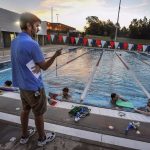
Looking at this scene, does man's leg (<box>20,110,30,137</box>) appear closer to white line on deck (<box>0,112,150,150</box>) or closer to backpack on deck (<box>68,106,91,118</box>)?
white line on deck (<box>0,112,150,150</box>)

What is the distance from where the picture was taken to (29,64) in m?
2.38

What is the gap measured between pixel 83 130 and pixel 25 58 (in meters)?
1.67

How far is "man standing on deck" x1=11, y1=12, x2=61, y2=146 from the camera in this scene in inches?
90.7

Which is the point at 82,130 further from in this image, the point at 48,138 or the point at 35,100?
the point at 35,100

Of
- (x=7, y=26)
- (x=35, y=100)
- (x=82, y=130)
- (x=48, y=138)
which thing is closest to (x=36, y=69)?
(x=35, y=100)

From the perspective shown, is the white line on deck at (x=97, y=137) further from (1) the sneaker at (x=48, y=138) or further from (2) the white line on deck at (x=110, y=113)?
(2) the white line on deck at (x=110, y=113)

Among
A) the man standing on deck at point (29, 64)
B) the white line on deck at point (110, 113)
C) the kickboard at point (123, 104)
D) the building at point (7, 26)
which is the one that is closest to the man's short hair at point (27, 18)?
the man standing on deck at point (29, 64)

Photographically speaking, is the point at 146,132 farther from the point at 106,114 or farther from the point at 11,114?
the point at 11,114

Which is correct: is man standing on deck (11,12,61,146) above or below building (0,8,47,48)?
below

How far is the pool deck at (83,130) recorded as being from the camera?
2.78 metres

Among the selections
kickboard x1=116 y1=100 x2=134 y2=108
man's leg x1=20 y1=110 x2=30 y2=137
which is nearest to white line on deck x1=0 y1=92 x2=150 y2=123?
man's leg x1=20 y1=110 x2=30 y2=137

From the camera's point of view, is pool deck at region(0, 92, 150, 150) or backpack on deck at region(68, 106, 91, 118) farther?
backpack on deck at region(68, 106, 91, 118)

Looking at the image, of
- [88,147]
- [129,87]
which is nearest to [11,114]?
[88,147]

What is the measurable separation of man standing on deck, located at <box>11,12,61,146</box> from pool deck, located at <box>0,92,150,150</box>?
426 millimetres
